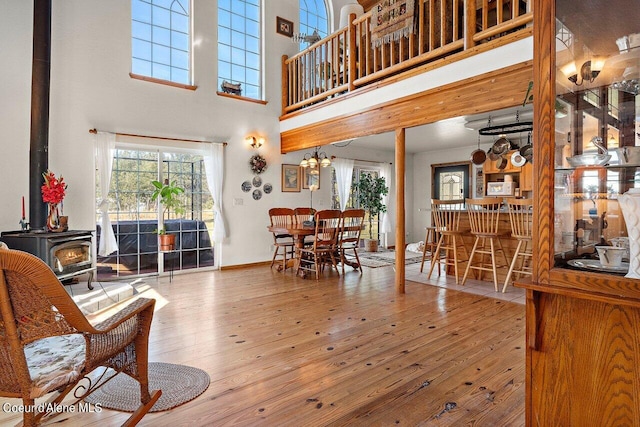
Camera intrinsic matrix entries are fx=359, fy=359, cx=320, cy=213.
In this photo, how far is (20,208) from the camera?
4.36m

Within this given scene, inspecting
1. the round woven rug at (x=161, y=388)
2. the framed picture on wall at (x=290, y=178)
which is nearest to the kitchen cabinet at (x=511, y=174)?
the framed picture on wall at (x=290, y=178)

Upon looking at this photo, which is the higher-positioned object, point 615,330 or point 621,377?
point 615,330

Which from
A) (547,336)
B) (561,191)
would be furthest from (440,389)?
(561,191)

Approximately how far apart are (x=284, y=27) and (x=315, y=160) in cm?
263

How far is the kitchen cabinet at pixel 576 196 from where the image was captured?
133cm

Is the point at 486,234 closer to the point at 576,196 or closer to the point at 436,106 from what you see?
the point at 436,106

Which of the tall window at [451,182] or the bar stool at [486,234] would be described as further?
the tall window at [451,182]

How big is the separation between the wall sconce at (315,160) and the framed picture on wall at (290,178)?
277mm

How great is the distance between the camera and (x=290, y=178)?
A: 6.82m

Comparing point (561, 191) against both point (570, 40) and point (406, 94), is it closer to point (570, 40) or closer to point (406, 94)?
point (570, 40)

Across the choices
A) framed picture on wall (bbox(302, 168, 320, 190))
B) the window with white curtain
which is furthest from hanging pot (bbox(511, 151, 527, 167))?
the window with white curtain

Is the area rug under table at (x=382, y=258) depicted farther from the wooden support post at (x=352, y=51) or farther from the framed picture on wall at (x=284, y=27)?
the framed picture on wall at (x=284, y=27)

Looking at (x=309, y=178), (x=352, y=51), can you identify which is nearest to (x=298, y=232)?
(x=309, y=178)

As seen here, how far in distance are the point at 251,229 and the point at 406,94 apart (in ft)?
11.3
